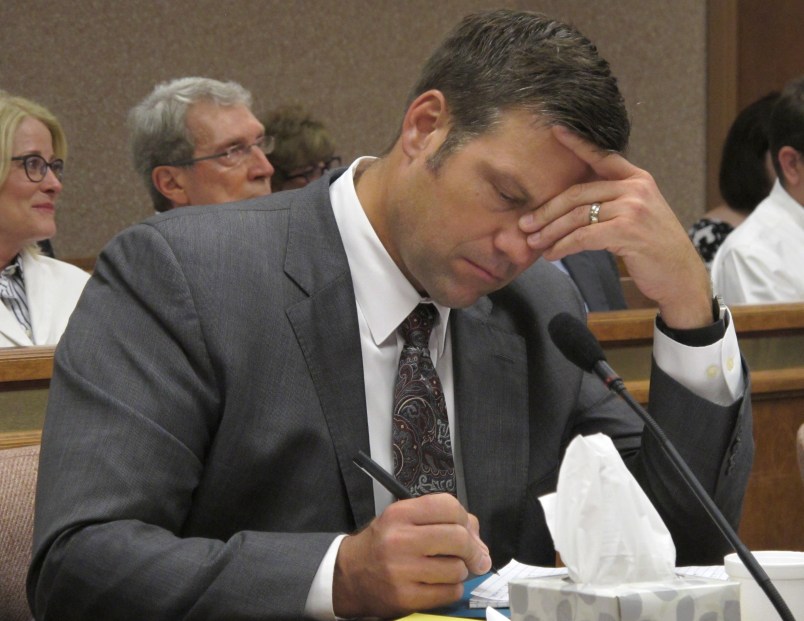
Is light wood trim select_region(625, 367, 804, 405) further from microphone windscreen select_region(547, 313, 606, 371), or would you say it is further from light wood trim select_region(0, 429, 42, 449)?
microphone windscreen select_region(547, 313, 606, 371)

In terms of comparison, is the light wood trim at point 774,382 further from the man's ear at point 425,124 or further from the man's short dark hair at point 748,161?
the man's short dark hair at point 748,161

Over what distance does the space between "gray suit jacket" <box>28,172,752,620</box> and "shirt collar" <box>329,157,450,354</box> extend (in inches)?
1.4

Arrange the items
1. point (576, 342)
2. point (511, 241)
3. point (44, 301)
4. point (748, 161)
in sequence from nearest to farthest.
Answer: point (576, 342) < point (511, 241) < point (44, 301) < point (748, 161)

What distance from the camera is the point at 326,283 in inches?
65.4

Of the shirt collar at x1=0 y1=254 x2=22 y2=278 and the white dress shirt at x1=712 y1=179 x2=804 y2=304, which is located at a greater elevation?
the shirt collar at x1=0 y1=254 x2=22 y2=278

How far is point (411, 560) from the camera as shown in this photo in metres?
1.27

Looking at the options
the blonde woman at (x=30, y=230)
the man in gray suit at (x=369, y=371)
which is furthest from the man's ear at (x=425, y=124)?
the blonde woman at (x=30, y=230)

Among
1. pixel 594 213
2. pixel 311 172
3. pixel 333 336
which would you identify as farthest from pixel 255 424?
pixel 311 172

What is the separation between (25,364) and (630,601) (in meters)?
1.79

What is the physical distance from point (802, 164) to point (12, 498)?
2917mm

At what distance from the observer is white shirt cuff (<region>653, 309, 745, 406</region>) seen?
1695 mm

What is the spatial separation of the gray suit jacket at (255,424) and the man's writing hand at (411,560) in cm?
7

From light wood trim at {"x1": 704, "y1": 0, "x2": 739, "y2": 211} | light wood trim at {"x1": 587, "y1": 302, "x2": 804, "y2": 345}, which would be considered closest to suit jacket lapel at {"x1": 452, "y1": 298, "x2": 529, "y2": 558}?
light wood trim at {"x1": 587, "y1": 302, "x2": 804, "y2": 345}

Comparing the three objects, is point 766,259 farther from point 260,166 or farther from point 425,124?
point 425,124
